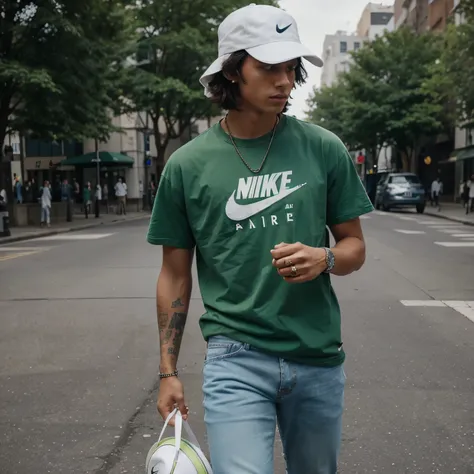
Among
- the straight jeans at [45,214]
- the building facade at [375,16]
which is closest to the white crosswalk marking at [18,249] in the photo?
the straight jeans at [45,214]

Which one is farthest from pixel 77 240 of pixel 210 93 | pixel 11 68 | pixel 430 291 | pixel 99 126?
pixel 210 93

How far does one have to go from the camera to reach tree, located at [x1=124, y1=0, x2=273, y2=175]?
32.9 metres

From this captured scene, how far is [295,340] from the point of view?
78.2 inches

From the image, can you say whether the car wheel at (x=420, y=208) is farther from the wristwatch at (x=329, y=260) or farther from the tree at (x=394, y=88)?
the wristwatch at (x=329, y=260)

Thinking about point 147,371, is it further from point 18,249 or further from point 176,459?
point 18,249

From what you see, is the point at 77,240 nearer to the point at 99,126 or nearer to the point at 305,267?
the point at 99,126

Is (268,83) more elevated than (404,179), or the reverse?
(268,83)

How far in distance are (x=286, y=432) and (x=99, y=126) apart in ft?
82.7

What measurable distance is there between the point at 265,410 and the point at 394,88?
4140 centimetres

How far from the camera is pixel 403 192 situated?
32.0 m

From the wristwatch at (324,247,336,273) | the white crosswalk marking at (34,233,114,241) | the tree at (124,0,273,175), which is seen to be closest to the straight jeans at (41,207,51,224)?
the white crosswalk marking at (34,233,114,241)

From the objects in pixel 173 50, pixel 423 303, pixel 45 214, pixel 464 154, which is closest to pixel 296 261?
pixel 423 303

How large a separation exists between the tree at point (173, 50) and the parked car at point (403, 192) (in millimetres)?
9329

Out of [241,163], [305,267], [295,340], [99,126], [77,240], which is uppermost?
[99,126]
